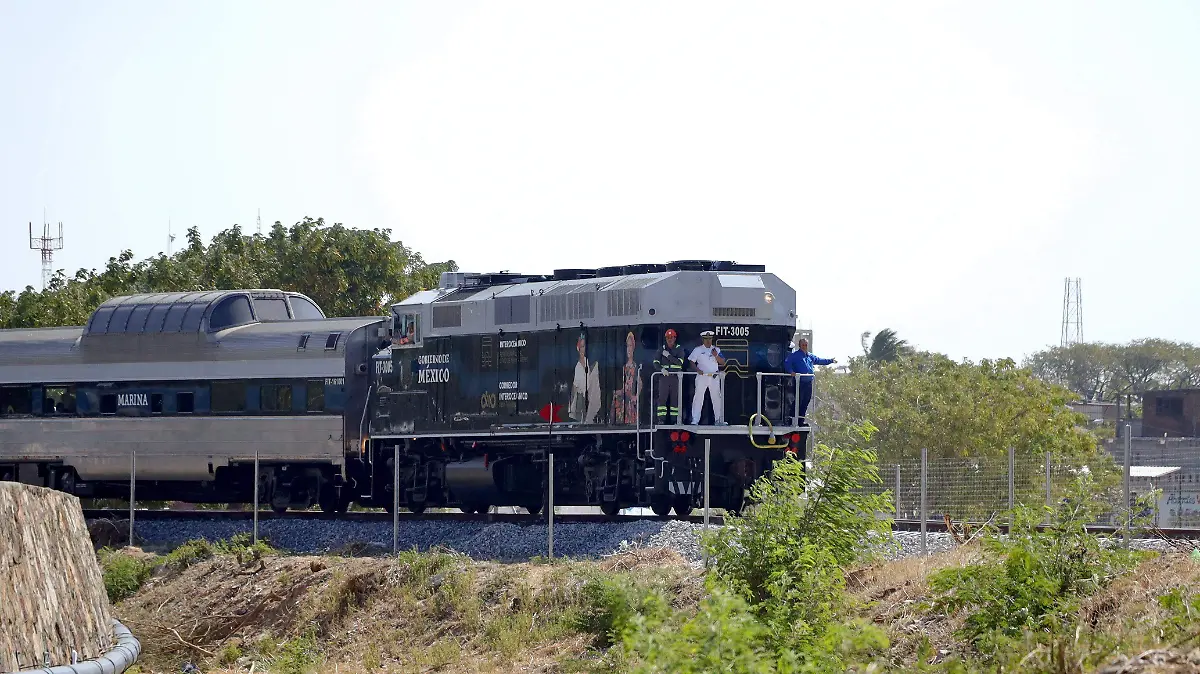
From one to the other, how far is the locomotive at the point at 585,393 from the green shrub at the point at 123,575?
181 inches

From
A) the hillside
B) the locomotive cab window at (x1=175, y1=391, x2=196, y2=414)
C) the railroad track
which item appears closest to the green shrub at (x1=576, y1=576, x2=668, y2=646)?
the hillside

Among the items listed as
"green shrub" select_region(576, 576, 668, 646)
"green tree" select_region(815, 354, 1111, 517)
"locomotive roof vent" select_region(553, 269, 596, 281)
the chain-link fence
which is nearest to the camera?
"green shrub" select_region(576, 576, 668, 646)

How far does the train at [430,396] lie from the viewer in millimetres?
24891

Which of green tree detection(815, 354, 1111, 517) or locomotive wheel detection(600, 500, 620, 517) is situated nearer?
locomotive wheel detection(600, 500, 620, 517)

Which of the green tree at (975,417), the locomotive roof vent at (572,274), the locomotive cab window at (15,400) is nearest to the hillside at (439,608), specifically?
the locomotive roof vent at (572,274)

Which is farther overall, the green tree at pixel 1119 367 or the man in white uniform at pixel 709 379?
the green tree at pixel 1119 367

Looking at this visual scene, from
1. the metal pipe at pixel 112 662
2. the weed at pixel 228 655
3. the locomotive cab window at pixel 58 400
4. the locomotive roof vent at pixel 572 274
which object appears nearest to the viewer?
the metal pipe at pixel 112 662

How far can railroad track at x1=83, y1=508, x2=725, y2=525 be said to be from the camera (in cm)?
2505

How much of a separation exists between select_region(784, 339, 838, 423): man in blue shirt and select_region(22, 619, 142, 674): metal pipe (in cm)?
1215

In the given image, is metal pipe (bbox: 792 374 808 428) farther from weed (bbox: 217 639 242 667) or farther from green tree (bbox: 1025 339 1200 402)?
green tree (bbox: 1025 339 1200 402)

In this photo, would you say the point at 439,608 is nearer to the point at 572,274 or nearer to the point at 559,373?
the point at 559,373

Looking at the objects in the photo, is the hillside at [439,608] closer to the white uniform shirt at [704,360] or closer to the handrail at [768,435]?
the handrail at [768,435]

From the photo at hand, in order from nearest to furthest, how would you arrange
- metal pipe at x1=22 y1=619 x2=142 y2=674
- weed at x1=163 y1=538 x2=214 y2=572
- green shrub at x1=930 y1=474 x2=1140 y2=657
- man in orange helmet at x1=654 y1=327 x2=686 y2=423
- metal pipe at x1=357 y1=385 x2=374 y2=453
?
metal pipe at x1=22 y1=619 x2=142 y2=674
green shrub at x1=930 y1=474 x2=1140 y2=657
man in orange helmet at x1=654 y1=327 x2=686 y2=423
weed at x1=163 y1=538 x2=214 y2=572
metal pipe at x1=357 y1=385 x2=374 y2=453

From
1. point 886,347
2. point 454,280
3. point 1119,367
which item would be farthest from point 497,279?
point 1119,367
